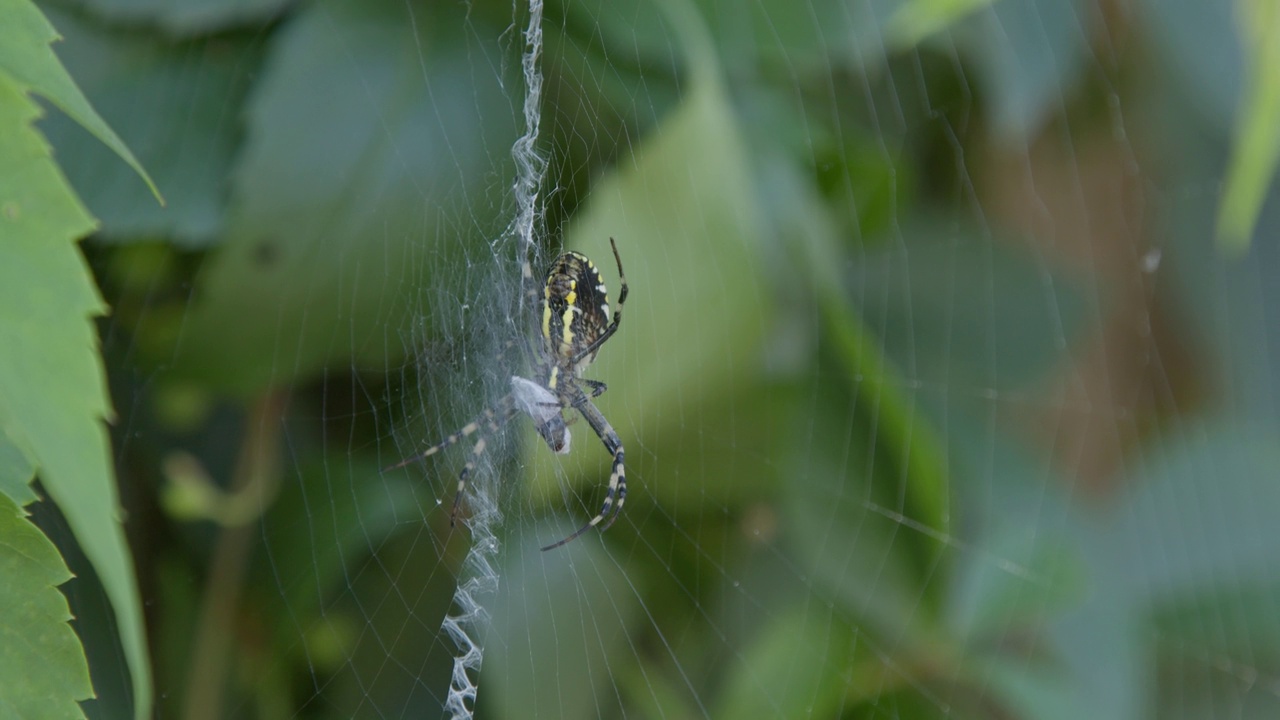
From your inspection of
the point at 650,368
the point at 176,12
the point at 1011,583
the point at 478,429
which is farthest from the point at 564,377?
the point at 176,12

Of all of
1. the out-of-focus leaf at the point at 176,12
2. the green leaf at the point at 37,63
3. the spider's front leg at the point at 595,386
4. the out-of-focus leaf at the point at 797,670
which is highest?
the out-of-focus leaf at the point at 176,12

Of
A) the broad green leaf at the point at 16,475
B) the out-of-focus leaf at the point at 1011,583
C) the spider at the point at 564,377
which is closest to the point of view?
the broad green leaf at the point at 16,475

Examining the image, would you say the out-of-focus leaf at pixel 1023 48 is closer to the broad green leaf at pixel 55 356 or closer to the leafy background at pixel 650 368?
the leafy background at pixel 650 368

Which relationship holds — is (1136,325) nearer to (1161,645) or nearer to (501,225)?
(1161,645)

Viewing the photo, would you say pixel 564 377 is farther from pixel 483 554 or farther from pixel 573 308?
pixel 483 554

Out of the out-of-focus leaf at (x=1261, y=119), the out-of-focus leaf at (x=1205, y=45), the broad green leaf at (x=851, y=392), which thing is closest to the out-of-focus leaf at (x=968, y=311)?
the broad green leaf at (x=851, y=392)

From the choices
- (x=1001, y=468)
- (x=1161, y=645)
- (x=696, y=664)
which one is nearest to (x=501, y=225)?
(x=696, y=664)

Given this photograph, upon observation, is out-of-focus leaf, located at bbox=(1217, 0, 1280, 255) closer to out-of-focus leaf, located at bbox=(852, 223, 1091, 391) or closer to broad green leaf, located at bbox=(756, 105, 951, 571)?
broad green leaf, located at bbox=(756, 105, 951, 571)
